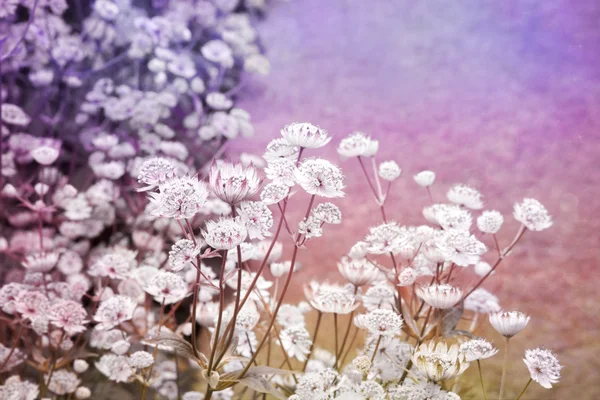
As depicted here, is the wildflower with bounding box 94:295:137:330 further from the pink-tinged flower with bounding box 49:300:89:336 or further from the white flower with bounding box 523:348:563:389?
the white flower with bounding box 523:348:563:389

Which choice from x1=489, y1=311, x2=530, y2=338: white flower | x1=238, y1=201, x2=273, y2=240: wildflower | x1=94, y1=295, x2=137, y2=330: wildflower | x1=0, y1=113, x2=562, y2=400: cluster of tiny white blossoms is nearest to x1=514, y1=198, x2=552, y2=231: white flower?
x1=0, y1=113, x2=562, y2=400: cluster of tiny white blossoms

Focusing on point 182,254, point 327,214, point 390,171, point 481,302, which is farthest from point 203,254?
point 481,302

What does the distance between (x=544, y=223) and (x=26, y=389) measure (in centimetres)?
89

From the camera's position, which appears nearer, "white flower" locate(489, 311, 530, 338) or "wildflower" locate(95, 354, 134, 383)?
"white flower" locate(489, 311, 530, 338)

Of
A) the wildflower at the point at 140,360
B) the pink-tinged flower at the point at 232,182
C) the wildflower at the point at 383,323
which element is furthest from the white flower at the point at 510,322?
the wildflower at the point at 140,360

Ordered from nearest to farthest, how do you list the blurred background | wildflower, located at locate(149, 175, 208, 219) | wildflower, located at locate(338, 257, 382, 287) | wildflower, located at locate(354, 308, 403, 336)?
wildflower, located at locate(149, 175, 208, 219), wildflower, located at locate(354, 308, 403, 336), wildflower, located at locate(338, 257, 382, 287), the blurred background

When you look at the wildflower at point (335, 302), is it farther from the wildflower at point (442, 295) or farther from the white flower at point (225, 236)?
the white flower at point (225, 236)

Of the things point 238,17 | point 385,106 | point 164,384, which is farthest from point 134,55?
point 164,384

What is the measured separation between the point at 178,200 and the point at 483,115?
40.2 inches

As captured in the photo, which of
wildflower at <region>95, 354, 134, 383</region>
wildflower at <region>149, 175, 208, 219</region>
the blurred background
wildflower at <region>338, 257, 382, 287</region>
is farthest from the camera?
the blurred background

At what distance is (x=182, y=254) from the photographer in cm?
55

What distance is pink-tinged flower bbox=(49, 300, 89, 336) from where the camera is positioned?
80 centimetres

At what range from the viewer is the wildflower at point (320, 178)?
586 millimetres

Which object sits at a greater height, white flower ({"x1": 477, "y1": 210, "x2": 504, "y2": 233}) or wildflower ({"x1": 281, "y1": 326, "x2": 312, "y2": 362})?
white flower ({"x1": 477, "y1": 210, "x2": 504, "y2": 233})
